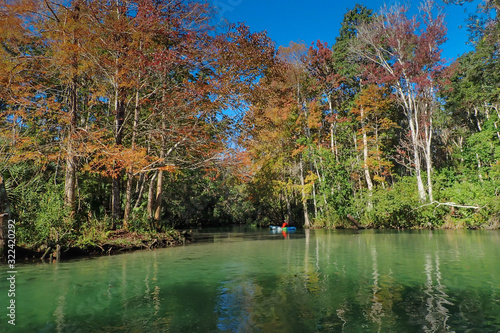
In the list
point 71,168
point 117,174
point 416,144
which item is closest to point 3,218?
point 71,168

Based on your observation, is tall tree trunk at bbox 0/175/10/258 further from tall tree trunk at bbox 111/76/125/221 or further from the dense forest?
tall tree trunk at bbox 111/76/125/221

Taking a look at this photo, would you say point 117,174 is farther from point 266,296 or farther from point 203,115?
point 266,296

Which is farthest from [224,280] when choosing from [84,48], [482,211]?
[482,211]

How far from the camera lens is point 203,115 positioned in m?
13.3

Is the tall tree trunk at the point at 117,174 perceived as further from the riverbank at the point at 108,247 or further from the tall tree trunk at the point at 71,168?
the tall tree trunk at the point at 71,168

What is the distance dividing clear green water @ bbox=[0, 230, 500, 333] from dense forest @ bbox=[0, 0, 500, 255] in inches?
172

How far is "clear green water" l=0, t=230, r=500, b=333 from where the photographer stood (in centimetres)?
363

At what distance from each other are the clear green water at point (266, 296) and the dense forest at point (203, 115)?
4367 mm

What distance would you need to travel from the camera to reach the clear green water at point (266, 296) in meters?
3.63

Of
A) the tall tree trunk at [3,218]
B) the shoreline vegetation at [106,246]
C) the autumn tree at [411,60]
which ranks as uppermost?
the autumn tree at [411,60]

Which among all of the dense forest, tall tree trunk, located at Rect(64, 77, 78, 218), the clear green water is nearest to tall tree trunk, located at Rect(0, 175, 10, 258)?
the dense forest

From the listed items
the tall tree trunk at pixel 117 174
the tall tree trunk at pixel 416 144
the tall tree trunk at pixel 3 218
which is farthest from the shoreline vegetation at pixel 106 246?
the tall tree trunk at pixel 416 144

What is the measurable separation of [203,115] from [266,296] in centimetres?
972

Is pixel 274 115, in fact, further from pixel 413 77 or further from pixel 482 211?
pixel 482 211
